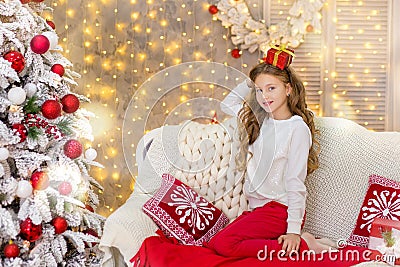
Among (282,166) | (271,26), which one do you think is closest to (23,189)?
(282,166)

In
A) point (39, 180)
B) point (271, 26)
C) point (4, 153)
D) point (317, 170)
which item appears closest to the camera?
point (4, 153)

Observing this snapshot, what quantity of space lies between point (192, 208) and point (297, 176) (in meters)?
0.52

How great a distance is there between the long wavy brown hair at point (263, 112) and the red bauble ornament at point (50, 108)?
890 mm

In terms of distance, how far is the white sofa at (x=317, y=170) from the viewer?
283 cm

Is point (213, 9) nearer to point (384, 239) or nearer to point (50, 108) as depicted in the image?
point (50, 108)

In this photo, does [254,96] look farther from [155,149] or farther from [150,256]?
[150,256]

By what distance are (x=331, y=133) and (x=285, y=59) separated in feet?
1.71

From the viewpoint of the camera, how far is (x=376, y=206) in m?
2.74

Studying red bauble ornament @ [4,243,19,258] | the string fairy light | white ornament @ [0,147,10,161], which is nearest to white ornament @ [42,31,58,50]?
white ornament @ [0,147,10,161]

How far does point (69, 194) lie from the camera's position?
2.55 meters

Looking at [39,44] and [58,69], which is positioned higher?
[39,44]

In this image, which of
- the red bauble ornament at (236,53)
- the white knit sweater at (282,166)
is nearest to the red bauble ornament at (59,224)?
the white knit sweater at (282,166)

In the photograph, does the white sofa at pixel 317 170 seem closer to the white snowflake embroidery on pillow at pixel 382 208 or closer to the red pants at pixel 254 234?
the white snowflake embroidery on pillow at pixel 382 208

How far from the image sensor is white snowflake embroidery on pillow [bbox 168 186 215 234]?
2.69 meters
